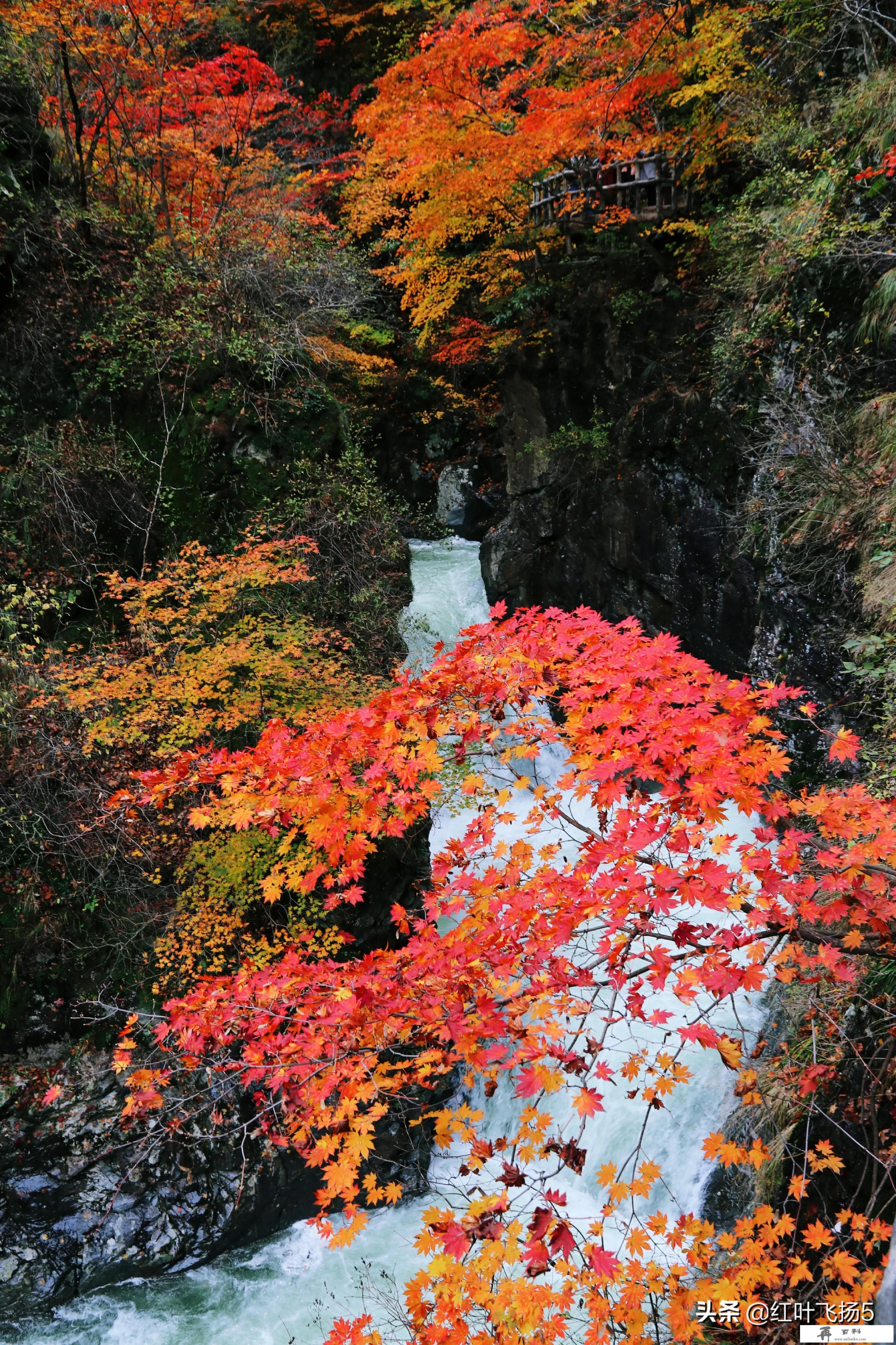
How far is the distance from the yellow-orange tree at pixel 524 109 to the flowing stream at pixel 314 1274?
403 inches

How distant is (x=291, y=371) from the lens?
409 inches

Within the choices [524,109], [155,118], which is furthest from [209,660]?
[524,109]

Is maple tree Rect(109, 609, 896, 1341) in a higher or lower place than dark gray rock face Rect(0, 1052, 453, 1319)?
higher

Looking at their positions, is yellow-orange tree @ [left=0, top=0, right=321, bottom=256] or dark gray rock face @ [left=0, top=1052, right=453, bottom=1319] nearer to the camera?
dark gray rock face @ [left=0, top=1052, right=453, bottom=1319]

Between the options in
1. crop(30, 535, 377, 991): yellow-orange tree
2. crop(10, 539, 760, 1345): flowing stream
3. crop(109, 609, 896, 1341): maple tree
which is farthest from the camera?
crop(30, 535, 377, 991): yellow-orange tree

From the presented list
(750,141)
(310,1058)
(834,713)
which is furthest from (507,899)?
(750,141)

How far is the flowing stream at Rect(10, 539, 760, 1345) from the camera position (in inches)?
234

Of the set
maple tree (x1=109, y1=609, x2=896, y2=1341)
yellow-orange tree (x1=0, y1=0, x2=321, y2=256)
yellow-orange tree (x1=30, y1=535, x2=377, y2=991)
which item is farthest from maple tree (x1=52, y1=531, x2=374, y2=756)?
yellow-orange tree (x1=0, y1=0, x2=321, y2=256)

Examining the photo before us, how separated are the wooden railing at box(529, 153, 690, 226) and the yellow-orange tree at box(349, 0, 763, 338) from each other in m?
0.23

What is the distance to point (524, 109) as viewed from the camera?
38.7ft

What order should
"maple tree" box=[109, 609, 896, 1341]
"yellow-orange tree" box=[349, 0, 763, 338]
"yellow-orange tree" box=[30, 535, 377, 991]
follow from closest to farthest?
"maple tree" box=[109, 609, 896, 1341], "yellow-orange tree" box=[30, 535, 377, 991], "yellow-orange tree" box=[349, 0, 763, 338]

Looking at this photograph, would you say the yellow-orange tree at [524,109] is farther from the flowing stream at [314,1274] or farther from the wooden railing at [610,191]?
the flowing stream at [314,1274]

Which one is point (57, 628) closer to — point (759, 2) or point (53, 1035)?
point (53, 1035)

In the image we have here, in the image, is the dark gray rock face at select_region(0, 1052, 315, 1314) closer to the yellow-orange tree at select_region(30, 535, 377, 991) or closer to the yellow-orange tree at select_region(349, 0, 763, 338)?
the yellow-orange tree at select_region(30, 535, 377, 991)
